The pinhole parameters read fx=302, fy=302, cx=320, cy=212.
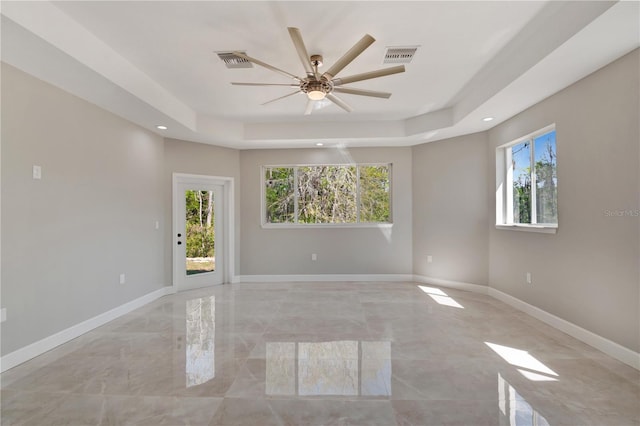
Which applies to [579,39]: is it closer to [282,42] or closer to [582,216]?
[582,216]

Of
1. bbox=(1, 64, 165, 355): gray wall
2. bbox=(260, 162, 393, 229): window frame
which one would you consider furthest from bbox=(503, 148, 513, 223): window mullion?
bbox=(1, 64, 165, 355): gray wall

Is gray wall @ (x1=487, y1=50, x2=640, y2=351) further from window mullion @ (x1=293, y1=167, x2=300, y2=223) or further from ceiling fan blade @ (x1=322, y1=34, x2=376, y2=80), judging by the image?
window mullion @ (x1=293, y1=167, x2=300, y2=223)

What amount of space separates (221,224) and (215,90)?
2.62 m

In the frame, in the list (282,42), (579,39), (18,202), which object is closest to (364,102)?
→ (282,42)

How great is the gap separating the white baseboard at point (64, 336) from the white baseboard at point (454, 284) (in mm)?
4502

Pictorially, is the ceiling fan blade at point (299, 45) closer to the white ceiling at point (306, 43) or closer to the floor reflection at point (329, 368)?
the white ceiling at point (306, 43)

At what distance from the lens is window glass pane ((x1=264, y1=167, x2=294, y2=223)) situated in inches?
232

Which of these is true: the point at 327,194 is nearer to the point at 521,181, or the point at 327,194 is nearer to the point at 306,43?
the point at 521,181

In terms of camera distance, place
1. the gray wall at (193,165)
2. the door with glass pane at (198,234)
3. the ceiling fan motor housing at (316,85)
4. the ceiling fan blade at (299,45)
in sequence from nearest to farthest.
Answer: the ceiling fan blade at (299,45) < the ceiling fan motor housing at (316,85) < the gray wall at (193,165) < the door with glass pane at (198,234)

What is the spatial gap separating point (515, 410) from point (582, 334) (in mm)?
1646

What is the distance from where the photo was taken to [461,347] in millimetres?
2818

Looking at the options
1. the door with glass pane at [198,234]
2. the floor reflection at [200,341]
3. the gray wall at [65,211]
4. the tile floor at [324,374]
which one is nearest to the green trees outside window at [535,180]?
the tile floor at [324,374]

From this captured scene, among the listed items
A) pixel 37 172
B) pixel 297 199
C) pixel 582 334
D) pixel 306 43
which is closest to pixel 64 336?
pixel 37 172

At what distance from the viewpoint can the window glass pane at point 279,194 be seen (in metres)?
5.89
